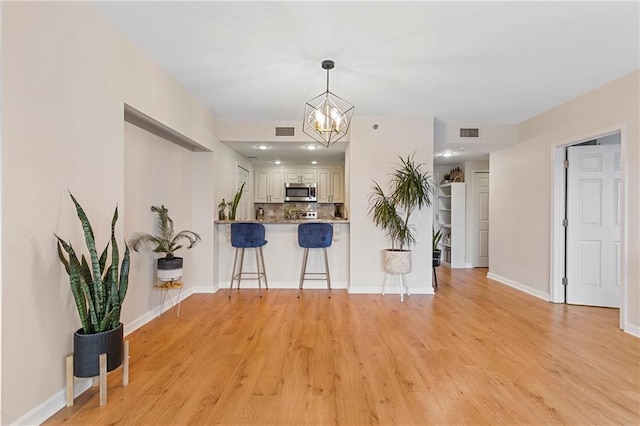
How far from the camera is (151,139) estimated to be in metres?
3.21

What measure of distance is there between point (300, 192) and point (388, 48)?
4432 mm

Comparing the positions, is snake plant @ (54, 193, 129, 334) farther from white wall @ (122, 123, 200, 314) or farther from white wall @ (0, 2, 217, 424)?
white wall @ (122, 123, 200, 314)

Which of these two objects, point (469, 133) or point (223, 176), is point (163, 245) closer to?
point (223, 176)

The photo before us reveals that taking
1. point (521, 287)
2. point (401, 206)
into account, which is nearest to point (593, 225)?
point (521, 287)

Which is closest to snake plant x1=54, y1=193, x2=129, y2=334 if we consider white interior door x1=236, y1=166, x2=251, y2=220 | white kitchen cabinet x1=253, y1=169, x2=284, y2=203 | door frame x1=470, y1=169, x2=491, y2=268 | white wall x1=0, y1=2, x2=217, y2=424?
white wall x1=0, y1=2, x2=217, y2=424

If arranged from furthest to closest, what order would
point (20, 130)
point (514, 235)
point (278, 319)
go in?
point (514, 235) < point (278, 319) < point (20, 130)

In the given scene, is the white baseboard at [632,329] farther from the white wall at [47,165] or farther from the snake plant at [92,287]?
the white wall at [47,165]

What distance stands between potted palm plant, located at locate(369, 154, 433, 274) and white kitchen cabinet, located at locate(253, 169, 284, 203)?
305 cm

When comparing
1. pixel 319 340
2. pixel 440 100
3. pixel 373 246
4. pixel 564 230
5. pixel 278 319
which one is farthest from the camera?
pixel 373 246

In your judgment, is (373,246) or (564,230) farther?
(373,246)

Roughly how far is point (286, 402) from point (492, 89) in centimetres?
361

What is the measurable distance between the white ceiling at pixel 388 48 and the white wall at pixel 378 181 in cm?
57

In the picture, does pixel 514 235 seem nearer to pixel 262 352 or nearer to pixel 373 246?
pixel 373 246

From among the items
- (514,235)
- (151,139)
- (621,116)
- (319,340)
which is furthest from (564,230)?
(151,139)
